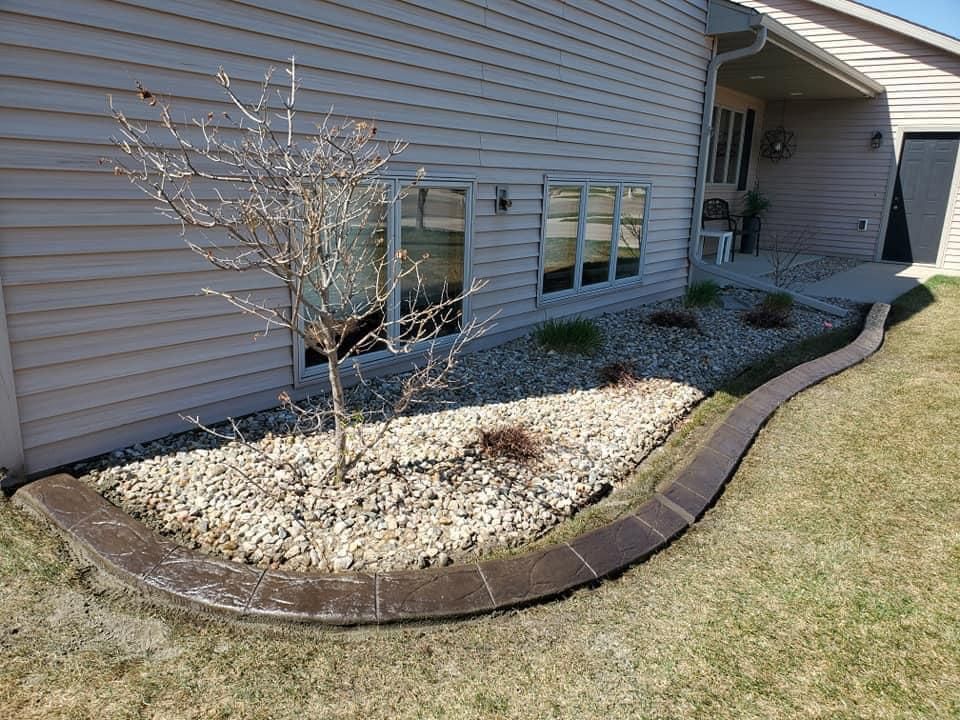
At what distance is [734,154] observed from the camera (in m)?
13.6

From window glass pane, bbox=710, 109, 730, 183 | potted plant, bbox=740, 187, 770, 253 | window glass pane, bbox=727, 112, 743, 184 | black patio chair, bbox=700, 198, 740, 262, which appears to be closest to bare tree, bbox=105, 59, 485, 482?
black patio chair, bbox=700, 198, 740, 262

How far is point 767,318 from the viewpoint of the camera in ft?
24.4

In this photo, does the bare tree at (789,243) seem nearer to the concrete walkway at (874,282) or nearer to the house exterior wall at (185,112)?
the concrete walkway at (874,282)

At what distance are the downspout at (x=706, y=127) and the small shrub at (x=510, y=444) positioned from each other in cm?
614

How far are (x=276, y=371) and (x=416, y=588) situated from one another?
7.02 ft

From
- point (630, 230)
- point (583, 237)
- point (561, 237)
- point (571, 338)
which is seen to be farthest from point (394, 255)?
point (630, 230)

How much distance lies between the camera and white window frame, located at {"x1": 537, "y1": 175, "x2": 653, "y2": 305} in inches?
253

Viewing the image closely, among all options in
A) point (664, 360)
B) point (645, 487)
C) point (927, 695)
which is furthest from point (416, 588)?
point (664, 360)

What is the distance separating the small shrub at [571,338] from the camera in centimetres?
586

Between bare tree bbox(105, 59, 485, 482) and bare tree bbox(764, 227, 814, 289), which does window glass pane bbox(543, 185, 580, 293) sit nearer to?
bare tree bbox(105, 59, 485, 482)

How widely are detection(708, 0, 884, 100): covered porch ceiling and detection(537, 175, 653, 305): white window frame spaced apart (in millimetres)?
2312

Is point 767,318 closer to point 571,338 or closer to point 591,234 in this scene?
point 591,234

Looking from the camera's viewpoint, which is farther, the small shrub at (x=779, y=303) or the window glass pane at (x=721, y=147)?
the window glass pane at (x=721, y=147)

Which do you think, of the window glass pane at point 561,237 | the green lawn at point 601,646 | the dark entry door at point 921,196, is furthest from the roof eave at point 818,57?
the green lawn at point 601,646
